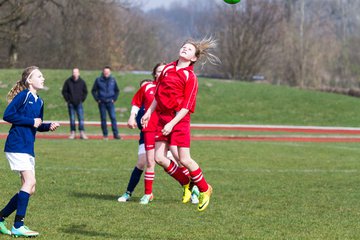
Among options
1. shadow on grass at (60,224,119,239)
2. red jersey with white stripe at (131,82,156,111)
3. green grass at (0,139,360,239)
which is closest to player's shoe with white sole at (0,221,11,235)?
green grass at (0,139,360,239)

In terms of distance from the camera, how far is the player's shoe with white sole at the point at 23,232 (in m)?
8.03

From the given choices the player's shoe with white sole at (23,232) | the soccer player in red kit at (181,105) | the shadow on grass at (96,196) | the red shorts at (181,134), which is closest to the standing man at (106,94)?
the shadow on grass at (96,196)

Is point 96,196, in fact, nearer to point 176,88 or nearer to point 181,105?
point 181,105

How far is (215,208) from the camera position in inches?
412

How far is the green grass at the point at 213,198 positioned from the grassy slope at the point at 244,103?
17.5 meters

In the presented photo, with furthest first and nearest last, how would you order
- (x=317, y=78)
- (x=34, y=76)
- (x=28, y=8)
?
(x=317, y=78)
(x=28, y=8)
(x=34, y=76)

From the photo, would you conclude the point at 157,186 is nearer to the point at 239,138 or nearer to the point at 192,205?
the point at 192,205

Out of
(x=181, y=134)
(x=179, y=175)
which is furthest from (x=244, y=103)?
(x=181, y=134)

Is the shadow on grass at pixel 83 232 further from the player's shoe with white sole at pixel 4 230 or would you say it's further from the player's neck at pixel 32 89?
the player's neck at pixel 32 89

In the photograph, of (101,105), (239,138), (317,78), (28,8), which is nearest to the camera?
(101,105)

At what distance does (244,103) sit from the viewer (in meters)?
40.9

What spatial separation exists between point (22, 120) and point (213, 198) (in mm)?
4215

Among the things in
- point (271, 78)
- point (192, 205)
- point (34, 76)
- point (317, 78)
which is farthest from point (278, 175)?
point (271, 78)

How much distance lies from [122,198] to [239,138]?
50.4 feet
